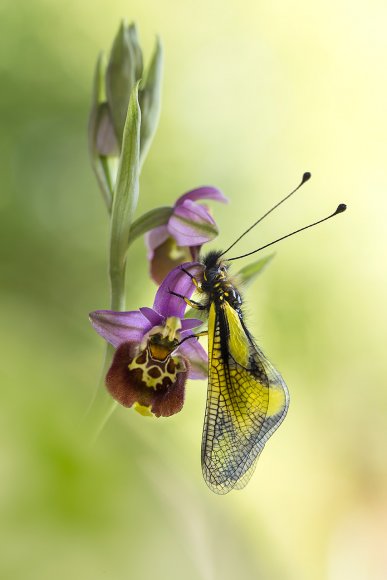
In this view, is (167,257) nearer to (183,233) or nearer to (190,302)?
(183,233)

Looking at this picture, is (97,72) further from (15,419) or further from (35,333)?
(15,419)

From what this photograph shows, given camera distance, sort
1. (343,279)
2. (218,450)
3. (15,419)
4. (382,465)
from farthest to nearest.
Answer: (343,279)
(382,465)
(218,450)
(15,419)

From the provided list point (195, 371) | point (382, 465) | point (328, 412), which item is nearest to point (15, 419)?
point (195, 371)

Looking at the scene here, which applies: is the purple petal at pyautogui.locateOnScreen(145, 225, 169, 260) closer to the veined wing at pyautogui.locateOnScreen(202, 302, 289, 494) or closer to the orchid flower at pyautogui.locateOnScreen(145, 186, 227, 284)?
the orchid flower at pyautogui.locateOnScreen(145, 186, 227, 284)

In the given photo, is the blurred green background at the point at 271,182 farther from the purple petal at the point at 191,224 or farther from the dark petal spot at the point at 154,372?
the purple petal at the point at 191,224

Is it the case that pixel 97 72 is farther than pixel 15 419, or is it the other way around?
pixel 97 72

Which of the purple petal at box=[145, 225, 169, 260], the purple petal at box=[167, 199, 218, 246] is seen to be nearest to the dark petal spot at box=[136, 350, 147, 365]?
the purple petal at box=[167, 199, 218, 246]

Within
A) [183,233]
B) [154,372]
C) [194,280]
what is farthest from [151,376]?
[183,233]
